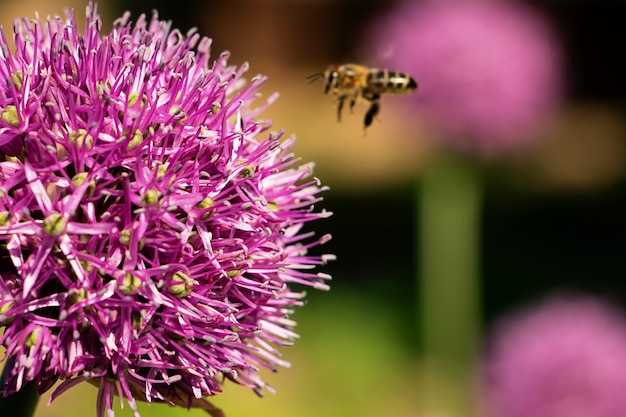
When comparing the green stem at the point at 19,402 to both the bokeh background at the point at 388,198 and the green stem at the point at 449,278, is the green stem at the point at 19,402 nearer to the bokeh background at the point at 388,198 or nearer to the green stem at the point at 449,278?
the bokeh background at the point at 388,198

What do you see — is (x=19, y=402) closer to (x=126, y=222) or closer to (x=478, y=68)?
(x=126, y=222)

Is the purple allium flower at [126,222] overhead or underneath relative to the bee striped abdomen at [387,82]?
underneath

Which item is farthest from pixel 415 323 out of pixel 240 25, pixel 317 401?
pixel 240 25

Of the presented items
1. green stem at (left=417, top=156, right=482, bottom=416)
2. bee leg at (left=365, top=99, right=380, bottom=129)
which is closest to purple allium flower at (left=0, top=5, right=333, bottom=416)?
bee leg at (left=365, top=99, right=380, bottom=129)

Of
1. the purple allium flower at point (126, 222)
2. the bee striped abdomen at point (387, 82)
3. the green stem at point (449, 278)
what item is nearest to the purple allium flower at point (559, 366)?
the green stem at point (449, 278)

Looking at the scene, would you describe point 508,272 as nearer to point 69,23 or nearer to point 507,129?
point 507,129

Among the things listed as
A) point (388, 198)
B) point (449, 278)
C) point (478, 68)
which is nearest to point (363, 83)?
point (478, 68)

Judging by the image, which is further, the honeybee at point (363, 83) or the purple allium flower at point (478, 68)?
the purple allium flower at point (478, 68)
